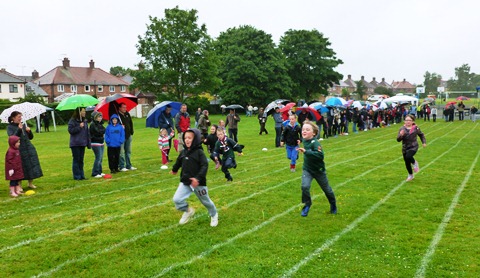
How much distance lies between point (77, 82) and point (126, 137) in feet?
213

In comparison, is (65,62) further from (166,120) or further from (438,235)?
(438,235)

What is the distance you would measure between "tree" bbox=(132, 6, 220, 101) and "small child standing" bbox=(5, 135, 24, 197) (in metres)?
35.9

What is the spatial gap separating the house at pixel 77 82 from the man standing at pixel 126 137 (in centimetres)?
6042

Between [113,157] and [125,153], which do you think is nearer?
[113,157]

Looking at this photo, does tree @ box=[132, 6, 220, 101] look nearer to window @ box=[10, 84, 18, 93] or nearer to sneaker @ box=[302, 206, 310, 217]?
window @ box=[10, 84, 18, 93]

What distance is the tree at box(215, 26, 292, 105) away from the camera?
192ft

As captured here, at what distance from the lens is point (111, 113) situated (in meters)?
12.7

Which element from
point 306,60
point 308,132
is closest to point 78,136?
point 308,132

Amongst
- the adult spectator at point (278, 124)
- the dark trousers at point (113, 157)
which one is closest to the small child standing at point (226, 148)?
the dark trousers at point (113, 157)

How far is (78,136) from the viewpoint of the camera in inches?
446

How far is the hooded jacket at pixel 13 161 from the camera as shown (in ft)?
31.3

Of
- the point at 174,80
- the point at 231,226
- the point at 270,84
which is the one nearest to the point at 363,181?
the point at 231,226

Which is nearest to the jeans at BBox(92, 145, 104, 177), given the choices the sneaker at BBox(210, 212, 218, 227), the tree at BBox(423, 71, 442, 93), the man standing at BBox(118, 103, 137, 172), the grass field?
the grass field

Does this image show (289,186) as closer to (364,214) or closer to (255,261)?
(364,214)
